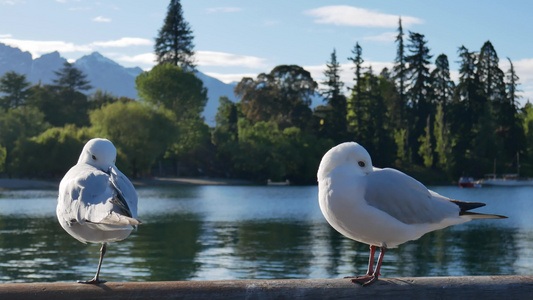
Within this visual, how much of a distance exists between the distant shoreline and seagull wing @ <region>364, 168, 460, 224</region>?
2869 inches

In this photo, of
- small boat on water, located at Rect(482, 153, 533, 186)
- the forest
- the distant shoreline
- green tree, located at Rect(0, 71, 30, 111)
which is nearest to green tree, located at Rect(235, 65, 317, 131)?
the forest

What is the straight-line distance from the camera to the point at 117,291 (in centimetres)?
348

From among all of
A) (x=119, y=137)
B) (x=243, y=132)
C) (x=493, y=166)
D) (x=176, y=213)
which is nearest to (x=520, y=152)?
(x=493, y=166)

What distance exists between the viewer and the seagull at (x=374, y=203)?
3889 mm

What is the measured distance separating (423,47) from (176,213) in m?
62.6

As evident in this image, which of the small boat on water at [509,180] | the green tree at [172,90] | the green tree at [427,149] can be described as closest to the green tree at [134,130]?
the green tree at [172,90]

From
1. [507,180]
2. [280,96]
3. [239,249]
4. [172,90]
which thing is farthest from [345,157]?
[280,96]

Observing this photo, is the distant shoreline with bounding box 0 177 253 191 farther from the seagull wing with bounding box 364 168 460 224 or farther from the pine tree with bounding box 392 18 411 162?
the seagull wing with bounding box 364 168 460 224

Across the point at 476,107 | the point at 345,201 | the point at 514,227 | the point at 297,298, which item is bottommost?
the point at 514,227

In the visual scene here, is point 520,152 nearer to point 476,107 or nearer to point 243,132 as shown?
point 476,107

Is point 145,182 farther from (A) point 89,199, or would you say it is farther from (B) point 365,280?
(B) point 365,280

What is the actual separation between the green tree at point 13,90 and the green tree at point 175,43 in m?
20.0

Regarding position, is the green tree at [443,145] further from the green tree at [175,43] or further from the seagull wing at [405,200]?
the seagull wing at [405,200]

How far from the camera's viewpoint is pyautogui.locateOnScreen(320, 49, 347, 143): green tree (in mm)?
92875
